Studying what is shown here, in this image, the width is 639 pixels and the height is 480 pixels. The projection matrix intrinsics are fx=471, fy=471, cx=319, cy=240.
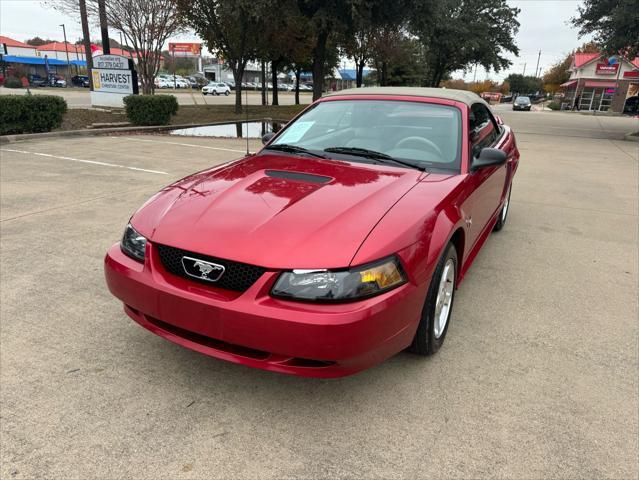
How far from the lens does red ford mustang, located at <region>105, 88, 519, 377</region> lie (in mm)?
2096

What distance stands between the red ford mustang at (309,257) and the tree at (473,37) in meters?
35.8

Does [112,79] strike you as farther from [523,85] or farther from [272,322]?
[523,85]

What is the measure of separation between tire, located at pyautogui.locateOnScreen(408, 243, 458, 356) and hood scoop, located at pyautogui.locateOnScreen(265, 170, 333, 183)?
86 cm

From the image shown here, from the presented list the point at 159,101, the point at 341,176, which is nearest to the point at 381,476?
the point at 341,176

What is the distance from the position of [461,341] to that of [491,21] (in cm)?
4544

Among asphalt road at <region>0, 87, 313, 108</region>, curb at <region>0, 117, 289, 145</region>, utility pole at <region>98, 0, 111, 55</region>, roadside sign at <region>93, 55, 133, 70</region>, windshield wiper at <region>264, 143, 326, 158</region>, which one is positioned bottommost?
asphalt road at <region>0, 87, 313, 108</region>

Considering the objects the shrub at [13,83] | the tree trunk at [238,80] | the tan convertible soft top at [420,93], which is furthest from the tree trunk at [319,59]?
the shrub at [13,83]

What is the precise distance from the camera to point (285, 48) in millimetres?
25500

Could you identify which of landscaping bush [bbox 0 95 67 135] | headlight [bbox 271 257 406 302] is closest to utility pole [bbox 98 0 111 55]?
landscaping bush [bbox 0 95 67 135]

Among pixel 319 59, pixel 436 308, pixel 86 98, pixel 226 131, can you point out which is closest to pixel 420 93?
pixel 436 308

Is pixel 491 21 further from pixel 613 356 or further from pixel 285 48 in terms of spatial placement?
pixel 613 356

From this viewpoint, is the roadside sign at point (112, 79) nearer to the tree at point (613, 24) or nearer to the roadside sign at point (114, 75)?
the roadside sign at point (114, 75)

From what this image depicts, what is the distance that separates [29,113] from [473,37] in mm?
36679

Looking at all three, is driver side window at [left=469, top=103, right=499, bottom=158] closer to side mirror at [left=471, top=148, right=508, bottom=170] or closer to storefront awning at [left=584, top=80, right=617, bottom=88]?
side mirror at [left=471, top=148, right=508, bottom=170]
